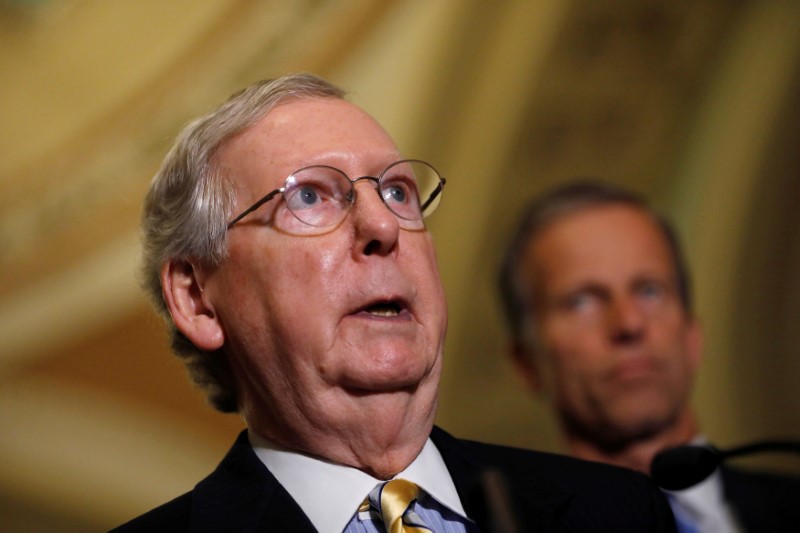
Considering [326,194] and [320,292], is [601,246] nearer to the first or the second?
[326,194]

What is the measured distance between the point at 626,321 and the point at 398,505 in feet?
6.35

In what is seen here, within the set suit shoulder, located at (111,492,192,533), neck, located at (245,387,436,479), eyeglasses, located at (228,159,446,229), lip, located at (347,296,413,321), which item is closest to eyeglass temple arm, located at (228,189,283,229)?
eyeglasses, located at (228,159,446,229)

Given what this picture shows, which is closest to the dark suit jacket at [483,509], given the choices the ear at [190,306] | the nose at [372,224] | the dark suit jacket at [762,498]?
the ear at [190,306]

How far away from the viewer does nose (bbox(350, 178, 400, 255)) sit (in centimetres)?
224

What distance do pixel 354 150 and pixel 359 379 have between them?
54 centimetres

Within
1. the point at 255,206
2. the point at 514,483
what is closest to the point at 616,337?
the point at 514,483

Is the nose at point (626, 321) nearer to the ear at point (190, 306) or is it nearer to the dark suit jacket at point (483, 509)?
the dark suit jacket at point (483, 509)

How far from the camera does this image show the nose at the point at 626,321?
151 inches

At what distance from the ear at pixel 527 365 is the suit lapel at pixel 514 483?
5.22ft

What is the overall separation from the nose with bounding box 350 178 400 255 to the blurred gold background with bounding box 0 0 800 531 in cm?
281

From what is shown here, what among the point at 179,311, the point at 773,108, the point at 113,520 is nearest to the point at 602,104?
the point at 773,108

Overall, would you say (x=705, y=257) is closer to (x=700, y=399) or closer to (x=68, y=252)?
(x=700, y=399)

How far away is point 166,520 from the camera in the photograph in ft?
7.70

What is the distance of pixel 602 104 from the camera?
5629 millimetres
